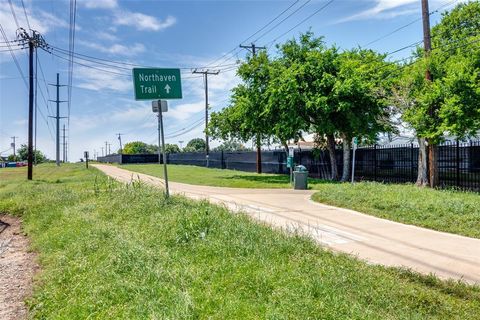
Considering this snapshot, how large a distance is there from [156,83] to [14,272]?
5885 millimetres

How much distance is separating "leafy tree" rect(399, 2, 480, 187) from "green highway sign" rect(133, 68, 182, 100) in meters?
10.5

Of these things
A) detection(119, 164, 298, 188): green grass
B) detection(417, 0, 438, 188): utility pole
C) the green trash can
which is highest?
detection(417, 0, 438, 188): utility pole

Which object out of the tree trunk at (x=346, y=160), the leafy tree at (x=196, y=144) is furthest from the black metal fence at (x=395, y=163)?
the leafy tree at (x=196, y=144)

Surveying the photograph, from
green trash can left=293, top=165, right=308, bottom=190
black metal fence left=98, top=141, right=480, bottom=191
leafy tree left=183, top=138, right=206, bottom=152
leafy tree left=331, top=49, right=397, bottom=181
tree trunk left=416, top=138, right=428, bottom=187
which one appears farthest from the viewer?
leafy tree left=183, top=138, right=206, bottom=152

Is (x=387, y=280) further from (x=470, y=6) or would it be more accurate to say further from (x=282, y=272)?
(x=470, y=6)

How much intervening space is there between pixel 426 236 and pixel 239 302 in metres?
5.71

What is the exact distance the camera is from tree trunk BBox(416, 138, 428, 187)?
17.8 meters

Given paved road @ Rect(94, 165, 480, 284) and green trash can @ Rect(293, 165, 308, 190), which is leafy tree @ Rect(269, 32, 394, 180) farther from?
paved road @ Rect(94, 165, 480, 284)

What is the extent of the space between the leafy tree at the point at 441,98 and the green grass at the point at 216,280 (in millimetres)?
11306

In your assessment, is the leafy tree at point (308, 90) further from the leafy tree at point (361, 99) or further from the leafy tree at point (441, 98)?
the leafy tree at point (441, 98)

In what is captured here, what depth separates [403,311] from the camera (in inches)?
162

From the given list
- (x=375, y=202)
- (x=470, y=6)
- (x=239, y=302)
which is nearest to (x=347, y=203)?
(x=375, y=202)

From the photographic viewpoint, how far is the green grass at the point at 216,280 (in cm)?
402

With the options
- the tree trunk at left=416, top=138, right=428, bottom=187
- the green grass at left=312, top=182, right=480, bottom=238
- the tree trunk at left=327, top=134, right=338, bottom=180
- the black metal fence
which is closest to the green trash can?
the green grass at left=312, top=182, right=480, bottom=238
